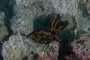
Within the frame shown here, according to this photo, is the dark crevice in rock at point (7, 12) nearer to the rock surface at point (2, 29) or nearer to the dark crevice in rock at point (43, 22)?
the rock surface at point (2, 29)

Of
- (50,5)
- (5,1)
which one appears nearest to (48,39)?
(50,5)

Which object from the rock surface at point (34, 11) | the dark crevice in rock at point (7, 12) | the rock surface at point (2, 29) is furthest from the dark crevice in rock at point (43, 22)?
the rock surface at point (2, 29)

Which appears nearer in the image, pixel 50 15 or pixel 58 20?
pixel 58 20

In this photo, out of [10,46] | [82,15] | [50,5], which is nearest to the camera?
[10,46]

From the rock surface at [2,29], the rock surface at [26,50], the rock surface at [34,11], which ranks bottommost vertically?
the rock surface at [26,50]

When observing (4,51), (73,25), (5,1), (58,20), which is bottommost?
(4,51)

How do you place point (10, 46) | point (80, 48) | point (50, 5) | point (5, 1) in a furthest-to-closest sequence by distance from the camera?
point (5, 1) → point (50, 5) → point (10, 46) → point (80, 48)

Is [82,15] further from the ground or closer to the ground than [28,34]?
further from the ground

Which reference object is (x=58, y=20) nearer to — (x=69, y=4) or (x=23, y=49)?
(x=69, y=4)

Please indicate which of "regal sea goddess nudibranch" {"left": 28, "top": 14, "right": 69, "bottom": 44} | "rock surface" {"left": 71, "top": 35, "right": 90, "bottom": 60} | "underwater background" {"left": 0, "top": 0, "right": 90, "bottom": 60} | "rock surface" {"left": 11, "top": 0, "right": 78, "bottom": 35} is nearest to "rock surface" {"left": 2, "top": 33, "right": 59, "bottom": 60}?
"underwater background" {"left": 0, "top": 0, "right": 90, "bottom": 60}
